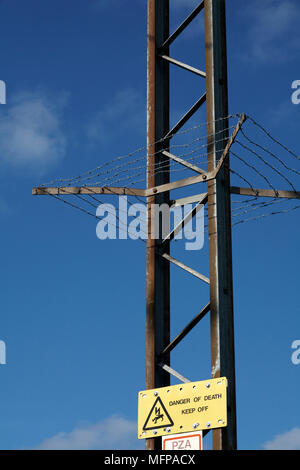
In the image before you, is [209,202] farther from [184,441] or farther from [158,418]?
[184,441]

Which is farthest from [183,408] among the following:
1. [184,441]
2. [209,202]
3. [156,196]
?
[156,196]

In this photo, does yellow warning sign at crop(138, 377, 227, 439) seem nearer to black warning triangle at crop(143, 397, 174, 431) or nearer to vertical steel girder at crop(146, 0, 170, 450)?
black warning triangle at crop(143, 397, 174, 431)

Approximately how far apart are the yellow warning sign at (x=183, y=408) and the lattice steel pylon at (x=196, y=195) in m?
0.19

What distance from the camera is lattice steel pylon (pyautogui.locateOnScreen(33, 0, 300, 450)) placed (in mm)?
12188

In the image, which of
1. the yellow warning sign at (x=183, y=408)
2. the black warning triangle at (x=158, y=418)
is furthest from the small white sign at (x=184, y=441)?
the black warning triangle at (x=158, y=418)

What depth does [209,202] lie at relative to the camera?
12.7 meters

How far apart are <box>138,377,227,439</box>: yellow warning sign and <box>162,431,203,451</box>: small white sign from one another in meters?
0.06

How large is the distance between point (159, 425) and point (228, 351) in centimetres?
120

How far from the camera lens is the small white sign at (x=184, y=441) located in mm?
11547

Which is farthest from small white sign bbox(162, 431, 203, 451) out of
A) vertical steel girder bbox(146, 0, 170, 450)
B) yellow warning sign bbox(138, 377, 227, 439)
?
vertical steel girder bbox(146, 0, 170, 450)

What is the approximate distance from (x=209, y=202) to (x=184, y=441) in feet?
9.75
